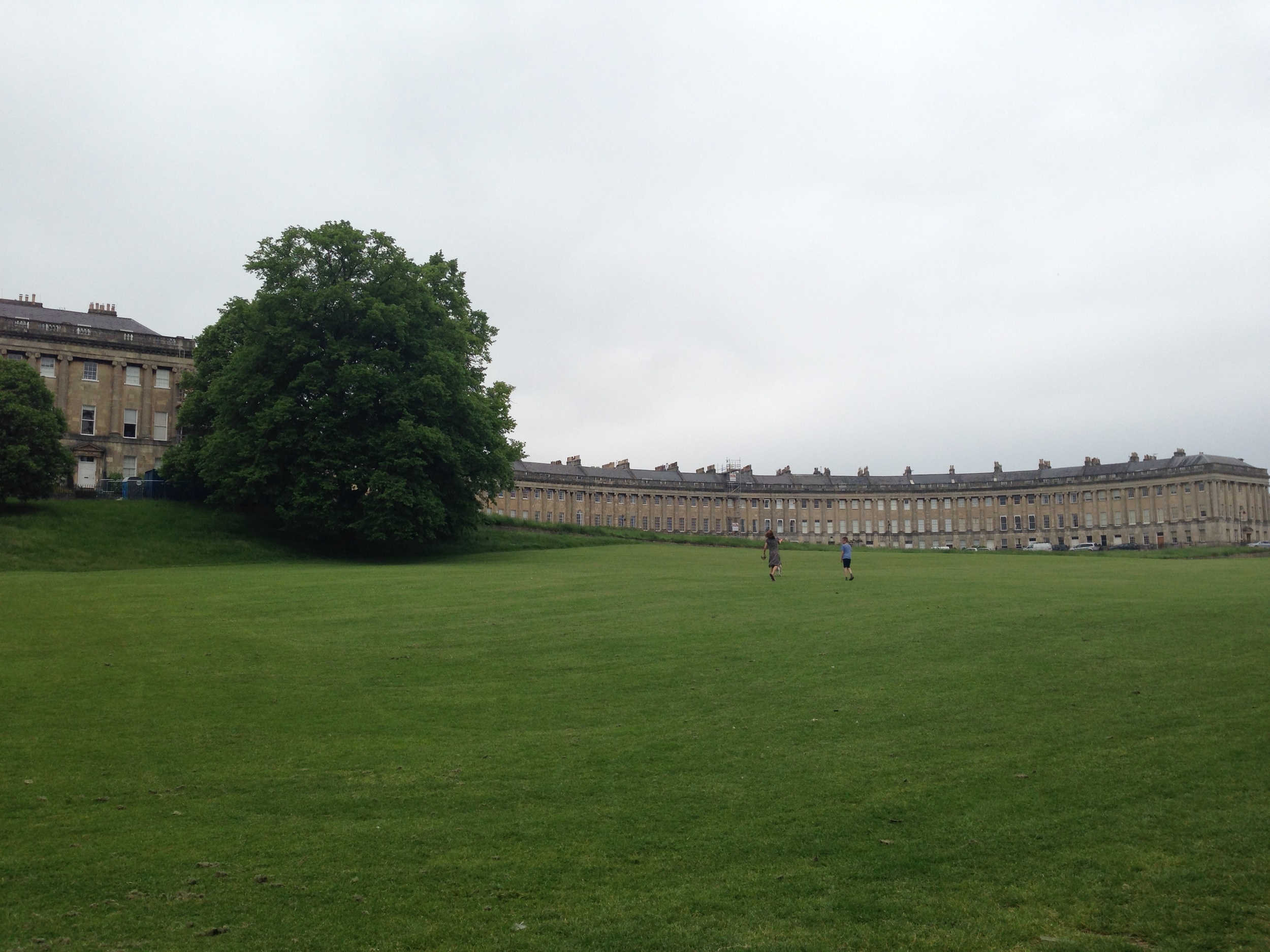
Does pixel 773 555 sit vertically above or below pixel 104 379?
below

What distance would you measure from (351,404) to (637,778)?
40023mm

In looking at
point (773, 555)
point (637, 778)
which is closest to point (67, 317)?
point (773, 555)

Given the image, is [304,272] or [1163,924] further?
Result: [304,272]

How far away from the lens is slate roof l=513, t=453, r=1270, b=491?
14075 centimetres

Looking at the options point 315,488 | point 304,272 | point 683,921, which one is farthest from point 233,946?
point 304,272

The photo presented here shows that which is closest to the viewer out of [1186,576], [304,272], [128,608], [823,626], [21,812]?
[21,812]

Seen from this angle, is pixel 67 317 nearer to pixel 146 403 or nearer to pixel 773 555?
pixel 146 403

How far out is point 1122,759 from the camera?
12797mm

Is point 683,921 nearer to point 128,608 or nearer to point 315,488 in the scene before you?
point 128,608

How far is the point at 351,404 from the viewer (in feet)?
160

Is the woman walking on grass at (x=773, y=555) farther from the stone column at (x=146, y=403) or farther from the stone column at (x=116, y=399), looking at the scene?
the stone column at (x=116, y=399)

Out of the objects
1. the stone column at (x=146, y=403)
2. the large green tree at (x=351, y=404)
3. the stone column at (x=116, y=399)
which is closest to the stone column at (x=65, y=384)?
the stone column at (x=116, y=399)

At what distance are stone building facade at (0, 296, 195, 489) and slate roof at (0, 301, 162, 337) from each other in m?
0.09

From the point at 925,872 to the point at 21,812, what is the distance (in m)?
10.4
